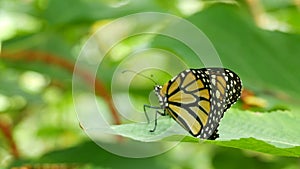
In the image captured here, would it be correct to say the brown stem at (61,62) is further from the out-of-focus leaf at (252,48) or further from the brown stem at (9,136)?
the out-of-focus leaf at (252,48)

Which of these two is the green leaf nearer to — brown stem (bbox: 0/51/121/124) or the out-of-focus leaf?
the out-of-focus leaf

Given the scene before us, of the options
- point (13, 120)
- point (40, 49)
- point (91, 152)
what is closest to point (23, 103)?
point (13, 120)

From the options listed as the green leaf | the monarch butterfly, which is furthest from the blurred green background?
the green leaf

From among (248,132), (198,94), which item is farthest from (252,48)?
(248,132)

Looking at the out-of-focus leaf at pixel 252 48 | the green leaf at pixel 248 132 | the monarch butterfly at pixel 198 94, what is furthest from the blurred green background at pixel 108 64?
the green leaf at pixel 248 132

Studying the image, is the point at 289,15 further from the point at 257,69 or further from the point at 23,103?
the point at 23,103
